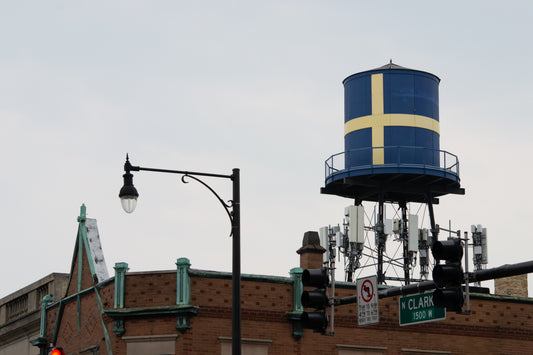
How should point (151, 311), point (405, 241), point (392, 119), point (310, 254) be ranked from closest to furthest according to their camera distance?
point (151, 311), point (310, 254), point (392, 119), point (405, 241)

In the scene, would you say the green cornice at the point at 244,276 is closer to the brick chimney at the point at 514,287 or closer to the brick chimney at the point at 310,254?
the brick chimney at the point at 310,254

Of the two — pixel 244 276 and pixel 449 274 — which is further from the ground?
pixel 244 276

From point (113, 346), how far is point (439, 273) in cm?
1689

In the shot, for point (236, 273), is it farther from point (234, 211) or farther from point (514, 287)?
point (514, 287)

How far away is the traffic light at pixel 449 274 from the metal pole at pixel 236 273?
4526 mm

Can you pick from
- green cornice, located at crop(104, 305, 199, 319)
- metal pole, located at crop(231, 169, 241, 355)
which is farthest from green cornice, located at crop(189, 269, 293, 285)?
metal pole, located at crop(231, 169, 241, 355)

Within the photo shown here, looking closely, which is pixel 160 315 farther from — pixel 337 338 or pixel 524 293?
pixel 524 293

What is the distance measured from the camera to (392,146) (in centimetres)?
4406

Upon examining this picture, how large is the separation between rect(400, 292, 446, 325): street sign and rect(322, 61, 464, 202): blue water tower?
22.2 metres

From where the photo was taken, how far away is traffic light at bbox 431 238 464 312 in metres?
15.6

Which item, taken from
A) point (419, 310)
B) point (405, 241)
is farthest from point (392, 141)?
point (419, 310)

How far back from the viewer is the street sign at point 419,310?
813 inches

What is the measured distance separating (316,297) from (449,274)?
13.2ft

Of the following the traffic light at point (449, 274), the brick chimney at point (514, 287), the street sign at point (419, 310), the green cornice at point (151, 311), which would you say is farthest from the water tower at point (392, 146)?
the traffic light at point (449, 274)
